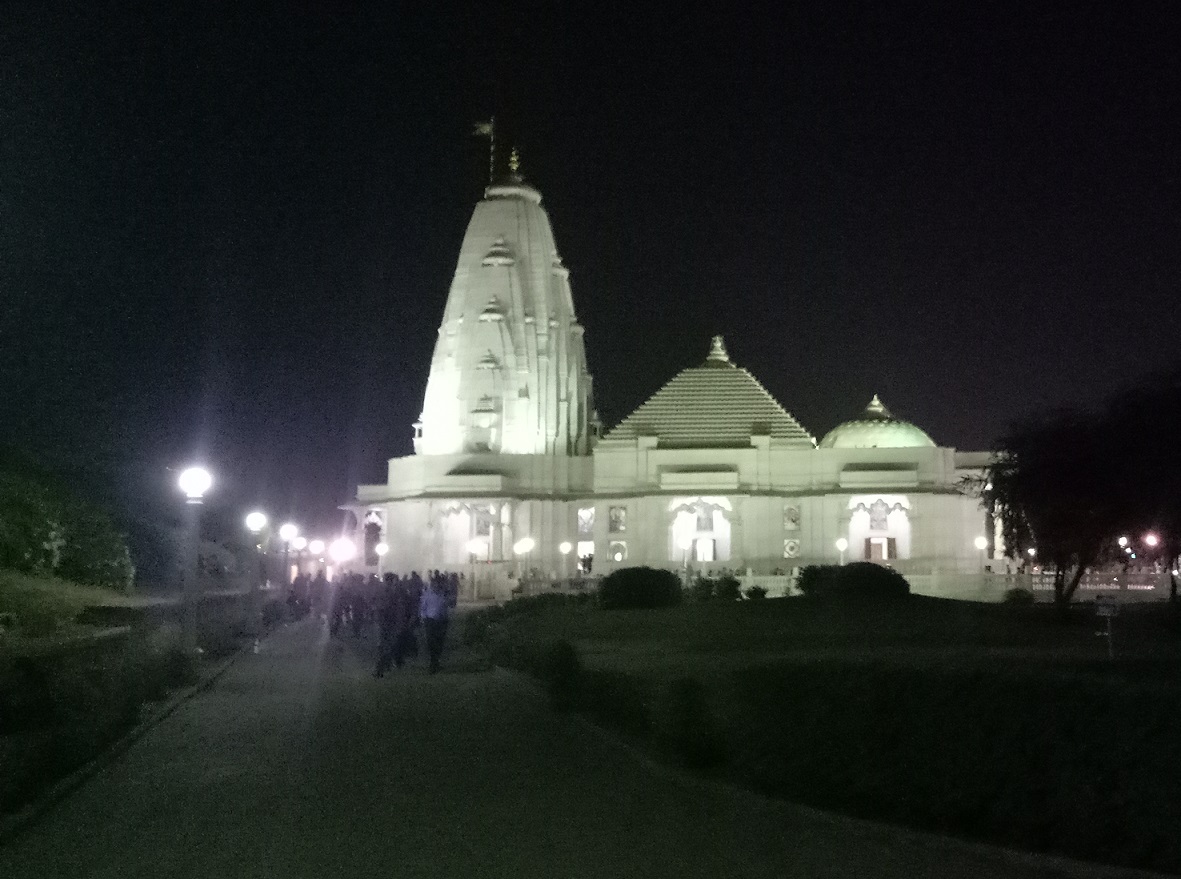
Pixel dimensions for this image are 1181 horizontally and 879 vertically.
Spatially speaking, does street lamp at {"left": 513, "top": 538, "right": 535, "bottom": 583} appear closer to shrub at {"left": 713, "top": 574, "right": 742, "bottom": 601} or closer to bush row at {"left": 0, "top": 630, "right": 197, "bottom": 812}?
shrub at {"left": 713, "top": 574, "right": 742, "bottom": 601}

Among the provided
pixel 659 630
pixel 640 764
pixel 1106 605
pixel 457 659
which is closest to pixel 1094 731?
pixel 640 764

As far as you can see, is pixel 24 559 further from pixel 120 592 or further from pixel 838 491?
pixel 838 491

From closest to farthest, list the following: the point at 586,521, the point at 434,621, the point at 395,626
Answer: the point at 434,621
the point at 395,626
the point at 586,521

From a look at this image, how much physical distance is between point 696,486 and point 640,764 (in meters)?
59.8

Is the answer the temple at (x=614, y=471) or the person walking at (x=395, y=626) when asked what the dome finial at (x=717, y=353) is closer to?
the temple at (x=614, y=471)

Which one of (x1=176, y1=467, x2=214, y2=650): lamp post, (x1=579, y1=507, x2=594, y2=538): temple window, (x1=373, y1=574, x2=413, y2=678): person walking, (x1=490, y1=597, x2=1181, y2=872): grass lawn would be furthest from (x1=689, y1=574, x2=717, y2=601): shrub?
(x1=579, y1=507, x2=594, y2=538): temple window

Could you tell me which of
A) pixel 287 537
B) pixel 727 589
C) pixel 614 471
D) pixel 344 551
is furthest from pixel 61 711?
pixel 344 551

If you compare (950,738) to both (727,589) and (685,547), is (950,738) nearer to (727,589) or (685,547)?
(727,589)

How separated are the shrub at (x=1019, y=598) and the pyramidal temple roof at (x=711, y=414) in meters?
33.3

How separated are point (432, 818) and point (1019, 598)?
3349 cm

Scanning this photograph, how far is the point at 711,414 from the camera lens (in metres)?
77.6

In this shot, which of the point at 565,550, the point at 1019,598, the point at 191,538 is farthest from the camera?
the point at 565,550

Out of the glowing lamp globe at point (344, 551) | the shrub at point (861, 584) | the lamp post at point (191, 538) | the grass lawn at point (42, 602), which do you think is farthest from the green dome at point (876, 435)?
the lamp post at point (191, 538)

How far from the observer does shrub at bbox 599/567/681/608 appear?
1468 inches
